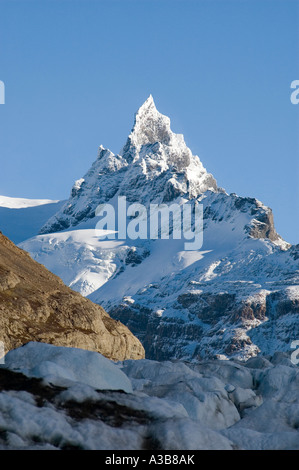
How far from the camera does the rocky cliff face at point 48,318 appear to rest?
89.4 m

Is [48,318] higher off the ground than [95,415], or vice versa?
[48,318]

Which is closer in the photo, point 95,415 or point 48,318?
point 95,415

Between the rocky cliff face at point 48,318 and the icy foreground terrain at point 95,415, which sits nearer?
the icy foreground terrain at point 95,415

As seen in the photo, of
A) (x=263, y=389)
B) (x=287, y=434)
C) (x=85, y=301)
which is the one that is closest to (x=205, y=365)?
(x=263, y=389)

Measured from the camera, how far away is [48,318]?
95.4 m

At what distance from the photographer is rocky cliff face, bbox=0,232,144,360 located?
293ft

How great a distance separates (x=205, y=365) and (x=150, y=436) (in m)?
42.6

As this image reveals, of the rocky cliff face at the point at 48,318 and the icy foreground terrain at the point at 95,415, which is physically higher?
the rocky cliff face at the point at 48,318

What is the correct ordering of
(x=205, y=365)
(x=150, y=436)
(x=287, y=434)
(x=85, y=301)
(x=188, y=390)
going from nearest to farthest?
1. (x=150, y=436)
2. (x=287, y=434)
3. (x=188, y=390)
4. (x=205, y=365)
5. (x=85, y=301)

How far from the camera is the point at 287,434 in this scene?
36.3 metres

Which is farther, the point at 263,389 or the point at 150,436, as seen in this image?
the point at 263,389
